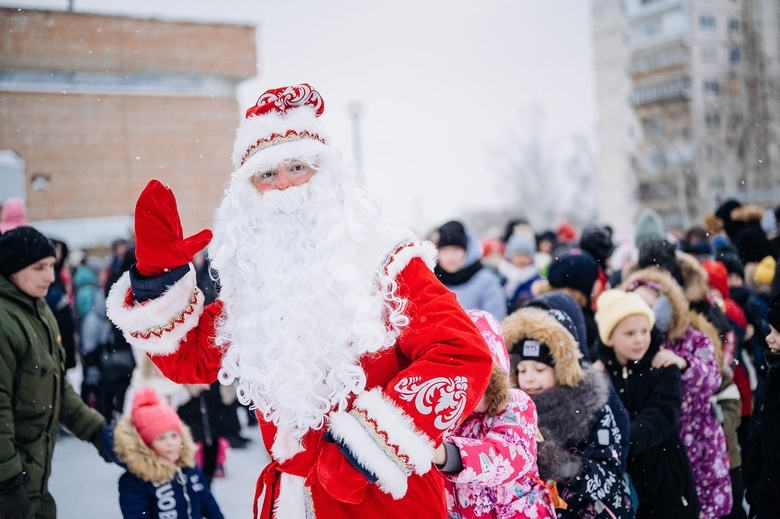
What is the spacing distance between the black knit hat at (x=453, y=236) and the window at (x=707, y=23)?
38597 mm

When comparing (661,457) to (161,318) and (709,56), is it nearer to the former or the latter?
(161,318)

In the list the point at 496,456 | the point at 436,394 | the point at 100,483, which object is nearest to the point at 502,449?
the point at 496,456

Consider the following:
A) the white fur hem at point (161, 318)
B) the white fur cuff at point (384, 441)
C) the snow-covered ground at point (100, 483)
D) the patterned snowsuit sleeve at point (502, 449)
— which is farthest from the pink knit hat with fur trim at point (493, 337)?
the snow-covered ground at point (100, 483)

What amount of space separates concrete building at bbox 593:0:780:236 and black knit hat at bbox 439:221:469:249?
22.9 metres

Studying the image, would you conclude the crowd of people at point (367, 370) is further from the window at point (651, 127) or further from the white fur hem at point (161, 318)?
the window at point (651, 127)

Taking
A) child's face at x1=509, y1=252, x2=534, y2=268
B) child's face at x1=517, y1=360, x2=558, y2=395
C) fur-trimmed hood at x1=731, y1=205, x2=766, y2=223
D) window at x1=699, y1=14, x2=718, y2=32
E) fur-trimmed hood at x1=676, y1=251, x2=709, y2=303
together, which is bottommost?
child's face at x1=517, y1=360, x2=558, y2=395

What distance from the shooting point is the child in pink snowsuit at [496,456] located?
2363mm

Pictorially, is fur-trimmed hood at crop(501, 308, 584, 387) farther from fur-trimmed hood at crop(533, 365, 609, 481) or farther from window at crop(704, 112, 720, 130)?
window at crop(704, 112, 720, 130)

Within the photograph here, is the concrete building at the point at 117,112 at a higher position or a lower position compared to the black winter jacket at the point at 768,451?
higher

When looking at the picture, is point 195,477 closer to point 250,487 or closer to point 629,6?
point 250,487

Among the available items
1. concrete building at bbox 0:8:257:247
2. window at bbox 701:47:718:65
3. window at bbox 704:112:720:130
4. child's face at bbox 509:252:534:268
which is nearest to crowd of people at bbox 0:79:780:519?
child's face at bbox 509:252:534:268

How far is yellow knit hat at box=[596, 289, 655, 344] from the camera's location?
13.2 ft

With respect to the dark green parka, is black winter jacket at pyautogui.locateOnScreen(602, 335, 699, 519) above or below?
below

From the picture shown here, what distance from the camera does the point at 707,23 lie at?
39.7 meters
